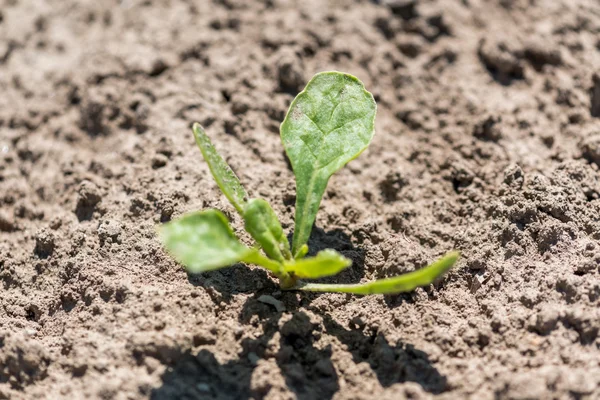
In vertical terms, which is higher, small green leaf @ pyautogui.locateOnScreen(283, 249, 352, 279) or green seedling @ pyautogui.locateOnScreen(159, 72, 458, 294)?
green seedling @ pyautogui.locateOnScreen(159, 72, 458, 294)

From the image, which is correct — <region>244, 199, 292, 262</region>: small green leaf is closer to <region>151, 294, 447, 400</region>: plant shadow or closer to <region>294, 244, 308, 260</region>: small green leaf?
<region>294, 244, 308, 260</region>: small green leaf

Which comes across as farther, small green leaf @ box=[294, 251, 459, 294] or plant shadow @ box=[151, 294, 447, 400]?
plant shadow @ box=[151, 294, 447, 400]

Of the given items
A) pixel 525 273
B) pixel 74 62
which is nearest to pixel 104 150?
pixel 74 62

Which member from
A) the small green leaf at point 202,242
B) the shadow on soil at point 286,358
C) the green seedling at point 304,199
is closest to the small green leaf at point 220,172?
the green seedling at point 304,199

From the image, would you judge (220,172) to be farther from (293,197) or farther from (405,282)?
(405,282)

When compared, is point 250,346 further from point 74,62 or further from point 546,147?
point 74,62

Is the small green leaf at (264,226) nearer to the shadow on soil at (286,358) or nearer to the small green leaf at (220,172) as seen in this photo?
the small green leaf at (220,172)

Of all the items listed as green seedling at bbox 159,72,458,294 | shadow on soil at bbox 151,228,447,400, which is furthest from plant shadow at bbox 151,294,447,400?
green seedling at bbox 159,72,458,294
